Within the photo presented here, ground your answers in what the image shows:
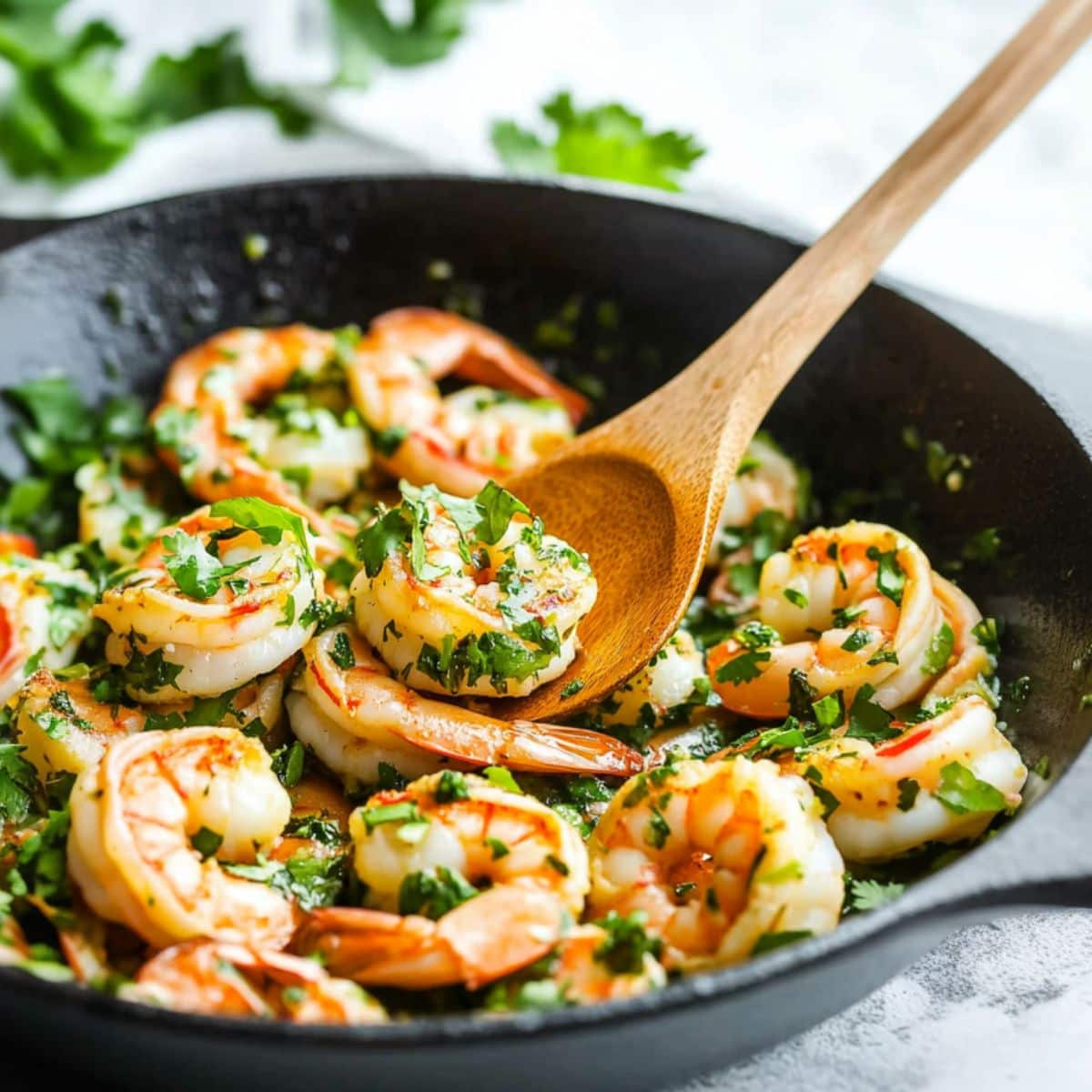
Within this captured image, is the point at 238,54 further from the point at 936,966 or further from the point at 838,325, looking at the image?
the point at 936,966

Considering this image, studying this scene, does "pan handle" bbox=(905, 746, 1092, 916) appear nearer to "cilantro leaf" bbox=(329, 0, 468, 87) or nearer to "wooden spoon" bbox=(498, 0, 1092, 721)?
"wooden spoon" bbox=(498, 0, 1092, 721)

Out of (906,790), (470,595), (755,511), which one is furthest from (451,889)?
(755,511)

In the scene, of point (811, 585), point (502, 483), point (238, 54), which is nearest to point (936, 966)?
point (811, 585)

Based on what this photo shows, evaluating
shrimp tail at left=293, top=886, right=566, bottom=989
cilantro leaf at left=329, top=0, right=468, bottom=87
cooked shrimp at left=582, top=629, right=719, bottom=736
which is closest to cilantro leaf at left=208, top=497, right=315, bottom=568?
cooked shrimp at left=582, top=629, right=719, bottom=736

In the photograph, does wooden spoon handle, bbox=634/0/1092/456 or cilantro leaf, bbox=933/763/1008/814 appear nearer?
cilantro leaf, bbox=933/763/1008/814

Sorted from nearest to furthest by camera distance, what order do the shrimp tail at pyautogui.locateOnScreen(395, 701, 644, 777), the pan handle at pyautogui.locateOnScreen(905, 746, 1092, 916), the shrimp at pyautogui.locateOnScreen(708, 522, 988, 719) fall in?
the pan handle at pyautogui.locateOnScreen(905, 746, 1092, 916), the shrimp tail at pyautogui.locateOnScreen(395, 701, 644, 777), the shrimp at pyautogui.locateOnScreen(708, 522, 988, 719)

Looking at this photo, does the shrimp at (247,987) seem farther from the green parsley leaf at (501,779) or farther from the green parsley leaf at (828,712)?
the green parsley leaf at (828,712)

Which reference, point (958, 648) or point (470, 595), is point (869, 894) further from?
point (470, 595)
